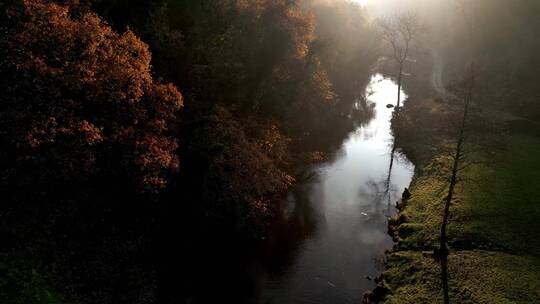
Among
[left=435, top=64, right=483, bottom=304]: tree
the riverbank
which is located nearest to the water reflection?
the riverbank

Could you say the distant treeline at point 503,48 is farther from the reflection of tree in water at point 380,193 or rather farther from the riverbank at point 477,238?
the reflection of tree in water at point 380,193

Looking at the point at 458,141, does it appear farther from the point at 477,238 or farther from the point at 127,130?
the point at 127,130

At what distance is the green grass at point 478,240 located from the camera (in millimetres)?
27156

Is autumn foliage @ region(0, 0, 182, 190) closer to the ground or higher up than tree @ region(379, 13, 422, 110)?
closer to the ground

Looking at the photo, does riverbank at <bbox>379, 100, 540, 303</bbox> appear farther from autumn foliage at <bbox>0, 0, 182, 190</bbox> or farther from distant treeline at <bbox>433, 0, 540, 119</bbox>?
distant treeline at <bbox>433, 0, 540, 119</bbox>

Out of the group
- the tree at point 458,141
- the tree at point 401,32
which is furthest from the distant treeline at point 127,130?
the tree at point 401,32

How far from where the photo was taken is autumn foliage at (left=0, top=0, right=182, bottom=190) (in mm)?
21781

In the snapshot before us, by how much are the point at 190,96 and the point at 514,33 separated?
303 feet

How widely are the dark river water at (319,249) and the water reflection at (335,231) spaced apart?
8cm

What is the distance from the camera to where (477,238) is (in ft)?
106

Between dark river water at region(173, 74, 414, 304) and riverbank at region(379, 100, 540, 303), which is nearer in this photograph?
riverbank at region(379, 100, 540, 303)

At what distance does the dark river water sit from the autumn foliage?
31.7 feet

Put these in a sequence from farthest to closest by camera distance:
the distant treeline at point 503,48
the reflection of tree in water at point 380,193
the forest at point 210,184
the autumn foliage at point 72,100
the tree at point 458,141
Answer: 1. the distant treeline at point 503,48
2. the reflection of tree in water at point 380,193
3. the tree at point 458,141
4. the forest at point 210,184
5. the autumn foliage at point 72,100

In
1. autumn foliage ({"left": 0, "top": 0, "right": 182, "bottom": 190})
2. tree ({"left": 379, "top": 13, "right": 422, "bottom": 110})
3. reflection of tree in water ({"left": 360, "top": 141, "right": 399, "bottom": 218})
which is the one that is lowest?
autumn foliage ({"left": 0, "top": 0, "right": 182, "bottom": 190})
